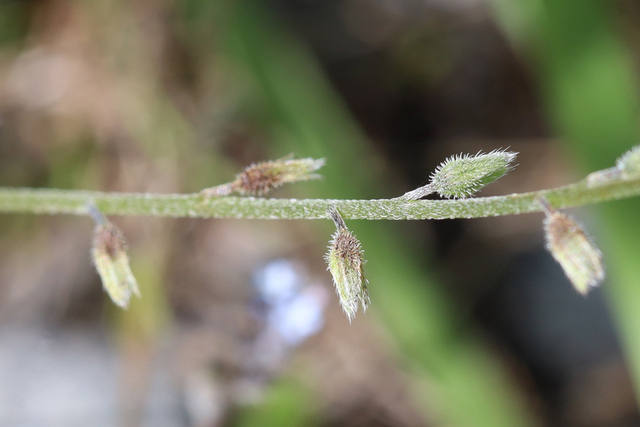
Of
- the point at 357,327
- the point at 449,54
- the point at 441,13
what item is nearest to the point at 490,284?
the point at 357,327

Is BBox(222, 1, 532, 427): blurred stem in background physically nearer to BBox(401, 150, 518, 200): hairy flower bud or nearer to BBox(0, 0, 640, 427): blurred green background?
BBox(0, 0, 640, 427): blurred green background

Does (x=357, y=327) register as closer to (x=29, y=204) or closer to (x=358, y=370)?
(x=358, y=370)

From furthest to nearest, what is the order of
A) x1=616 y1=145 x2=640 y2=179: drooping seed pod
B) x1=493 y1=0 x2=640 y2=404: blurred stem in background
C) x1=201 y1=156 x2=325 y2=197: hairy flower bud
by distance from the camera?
x1=493 y1=0 x2=640 y2=404: blurred stem in background, x1=201 y1=156 x2=325 y2=197: hairy flower bud, x1=616 y1=145 x2=640 y2=179: drooping seed pod

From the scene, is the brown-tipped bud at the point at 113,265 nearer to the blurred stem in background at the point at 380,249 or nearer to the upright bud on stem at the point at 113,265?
the upright bud on stem at the point at 113,265

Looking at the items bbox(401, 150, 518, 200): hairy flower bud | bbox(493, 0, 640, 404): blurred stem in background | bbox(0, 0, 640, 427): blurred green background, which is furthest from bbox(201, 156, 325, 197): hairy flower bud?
bbox(493, 0, 640, 404): blurred stem in background

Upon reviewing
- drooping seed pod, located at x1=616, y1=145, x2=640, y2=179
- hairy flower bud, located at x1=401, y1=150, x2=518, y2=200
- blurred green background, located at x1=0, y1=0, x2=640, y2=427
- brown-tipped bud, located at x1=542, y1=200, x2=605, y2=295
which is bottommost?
Result: brown-tipped bud, located at x1=542, y1=200, x2=605, y2=295

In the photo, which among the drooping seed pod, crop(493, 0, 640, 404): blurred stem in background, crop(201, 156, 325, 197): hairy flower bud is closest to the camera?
the drooping seed pod
